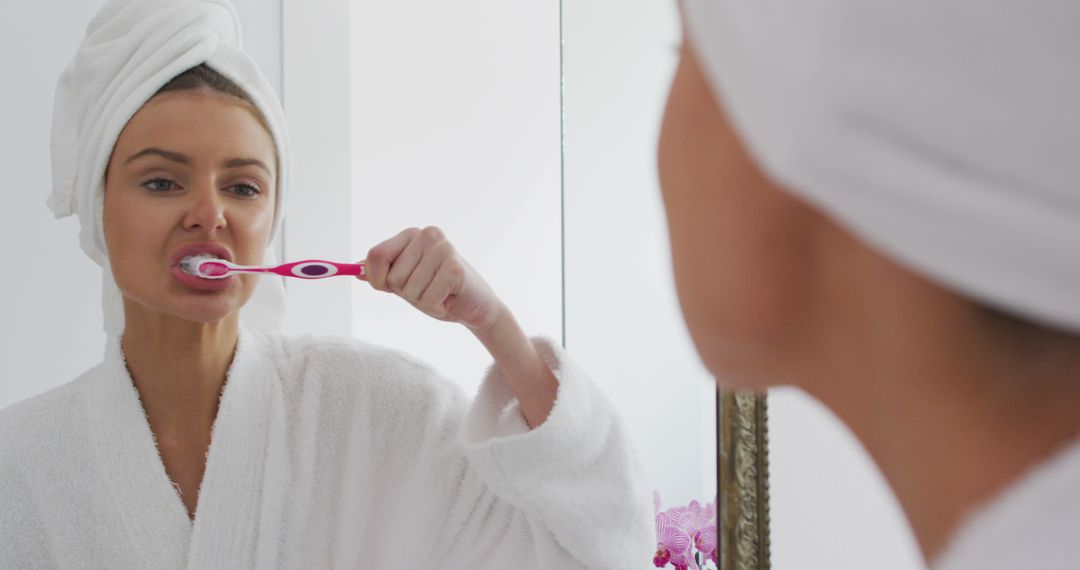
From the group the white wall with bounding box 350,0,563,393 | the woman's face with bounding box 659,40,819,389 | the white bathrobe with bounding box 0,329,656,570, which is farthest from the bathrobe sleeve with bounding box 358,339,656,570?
the white wall with bounding box 350,0,563,393

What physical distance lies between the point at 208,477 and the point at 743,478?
1.73 ft

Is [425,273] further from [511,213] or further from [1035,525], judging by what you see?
[511,213]

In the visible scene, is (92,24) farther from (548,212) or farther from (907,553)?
(548,212)

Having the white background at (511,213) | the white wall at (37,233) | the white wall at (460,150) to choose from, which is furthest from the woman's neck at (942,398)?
the white wall at (460,150)

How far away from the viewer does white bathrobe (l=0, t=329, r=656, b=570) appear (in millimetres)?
870

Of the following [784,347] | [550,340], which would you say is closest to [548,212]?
[550,340]

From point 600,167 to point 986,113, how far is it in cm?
Answer: 96

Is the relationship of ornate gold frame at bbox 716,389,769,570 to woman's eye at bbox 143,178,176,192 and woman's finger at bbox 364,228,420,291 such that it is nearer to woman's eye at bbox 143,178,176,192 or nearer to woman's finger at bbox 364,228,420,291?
woman's finger at bbox 364,228,420,291

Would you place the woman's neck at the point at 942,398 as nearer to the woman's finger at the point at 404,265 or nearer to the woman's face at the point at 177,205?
the woman's finger at the point at 404,265

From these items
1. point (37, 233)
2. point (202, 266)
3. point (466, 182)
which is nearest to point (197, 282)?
point (202, 266)

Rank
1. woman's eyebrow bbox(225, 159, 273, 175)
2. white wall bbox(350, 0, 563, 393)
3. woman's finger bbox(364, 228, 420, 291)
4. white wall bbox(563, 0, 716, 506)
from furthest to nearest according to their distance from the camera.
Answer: white wall bbox(350, 0, 563, 393) → white wall bbox(563, 0, 716, 506) → woman's eyebrow bbox(225, 159, 273, 175) → woman's finger bbox(364, 228, 420, 291)

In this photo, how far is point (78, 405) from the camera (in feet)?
3.12

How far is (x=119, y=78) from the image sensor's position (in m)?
0.89

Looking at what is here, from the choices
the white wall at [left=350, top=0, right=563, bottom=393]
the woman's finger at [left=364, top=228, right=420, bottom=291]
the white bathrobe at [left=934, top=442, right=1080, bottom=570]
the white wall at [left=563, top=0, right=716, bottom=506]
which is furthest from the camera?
the white wall at [left=350, top=0, right=563, bottom=393]
